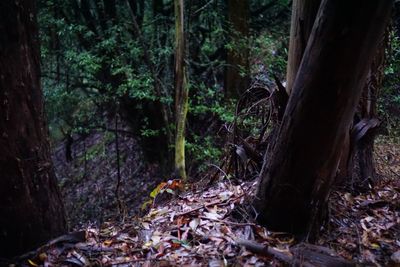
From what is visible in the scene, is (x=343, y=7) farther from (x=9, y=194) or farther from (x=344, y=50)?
(x=9, y=194)

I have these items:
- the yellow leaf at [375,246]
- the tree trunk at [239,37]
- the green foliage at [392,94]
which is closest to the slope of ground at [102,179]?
the tree trunk at [239,37]

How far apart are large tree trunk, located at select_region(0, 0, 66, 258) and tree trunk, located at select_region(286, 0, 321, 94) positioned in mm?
2194

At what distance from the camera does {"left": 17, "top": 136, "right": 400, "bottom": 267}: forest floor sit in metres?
2.77

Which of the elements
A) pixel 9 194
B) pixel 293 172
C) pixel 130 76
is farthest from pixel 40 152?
pixel 130 76

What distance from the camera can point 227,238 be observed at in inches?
120

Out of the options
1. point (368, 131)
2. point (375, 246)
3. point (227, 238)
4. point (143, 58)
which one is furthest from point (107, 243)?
point (143, 58)

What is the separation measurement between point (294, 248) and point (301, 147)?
0.77 meters

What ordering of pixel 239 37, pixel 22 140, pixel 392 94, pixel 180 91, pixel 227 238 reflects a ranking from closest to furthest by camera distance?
pixel 22 140
pixel 227 238
pixel 180 91
pixel 392 94
pixel 239 37

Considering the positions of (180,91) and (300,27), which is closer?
(300,27)

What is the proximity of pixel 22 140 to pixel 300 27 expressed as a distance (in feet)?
7.95

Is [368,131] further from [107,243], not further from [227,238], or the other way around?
[107,243]

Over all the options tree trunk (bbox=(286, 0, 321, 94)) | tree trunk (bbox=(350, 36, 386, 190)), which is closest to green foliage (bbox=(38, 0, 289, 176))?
tree trunk (bbox=(350, 36, 386, 190))

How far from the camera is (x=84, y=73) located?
8.57 metres

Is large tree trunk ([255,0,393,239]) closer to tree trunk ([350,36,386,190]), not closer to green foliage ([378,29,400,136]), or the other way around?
tree trunk ([350,36,386,190])
